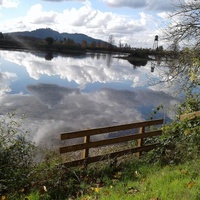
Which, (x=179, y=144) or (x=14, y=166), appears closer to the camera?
(x=14, y=166)

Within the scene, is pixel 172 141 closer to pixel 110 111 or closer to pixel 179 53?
pixel 179 53

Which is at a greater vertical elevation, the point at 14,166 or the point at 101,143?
the point at 101,143

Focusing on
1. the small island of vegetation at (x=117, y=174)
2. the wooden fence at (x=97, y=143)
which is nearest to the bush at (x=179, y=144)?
the small island of vegetation at (x=117, y=174)

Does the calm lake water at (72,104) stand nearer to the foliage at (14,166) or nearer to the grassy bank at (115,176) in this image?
the grassy bank at (115,176)

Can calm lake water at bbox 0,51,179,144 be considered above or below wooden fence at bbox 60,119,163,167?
below

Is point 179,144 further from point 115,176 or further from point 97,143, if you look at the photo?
point 97,143

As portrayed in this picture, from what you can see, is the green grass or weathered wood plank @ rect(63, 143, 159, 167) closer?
the green grass

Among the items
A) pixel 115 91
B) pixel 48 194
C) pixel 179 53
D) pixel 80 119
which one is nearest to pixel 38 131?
pixel 80 119

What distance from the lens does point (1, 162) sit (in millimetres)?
7098

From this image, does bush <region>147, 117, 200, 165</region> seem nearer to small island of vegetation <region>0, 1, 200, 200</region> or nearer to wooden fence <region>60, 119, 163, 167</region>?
small island of vegetation <region>0, 1, 200, 200</region>

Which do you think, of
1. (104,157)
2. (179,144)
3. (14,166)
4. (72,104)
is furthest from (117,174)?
(72,104)

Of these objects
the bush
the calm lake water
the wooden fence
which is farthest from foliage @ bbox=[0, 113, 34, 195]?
the calm lake water

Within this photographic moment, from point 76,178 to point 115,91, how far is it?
936 inches

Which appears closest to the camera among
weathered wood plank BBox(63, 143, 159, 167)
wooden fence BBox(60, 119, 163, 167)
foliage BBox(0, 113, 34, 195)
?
foliage BBox(0, 113, 34, 195)
